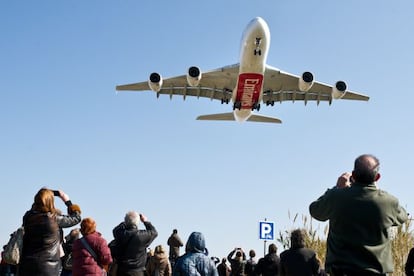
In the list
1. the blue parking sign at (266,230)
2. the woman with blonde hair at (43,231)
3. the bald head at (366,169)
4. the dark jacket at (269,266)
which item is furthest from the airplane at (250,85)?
the bald head at (366,169)

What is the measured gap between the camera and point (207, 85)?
30.6 m

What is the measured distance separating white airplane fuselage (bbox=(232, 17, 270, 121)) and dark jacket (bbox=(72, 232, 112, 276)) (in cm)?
1963

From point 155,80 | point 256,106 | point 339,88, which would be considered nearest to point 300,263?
point 155,80

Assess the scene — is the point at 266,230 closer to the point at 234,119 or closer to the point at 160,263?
the point at 160,263

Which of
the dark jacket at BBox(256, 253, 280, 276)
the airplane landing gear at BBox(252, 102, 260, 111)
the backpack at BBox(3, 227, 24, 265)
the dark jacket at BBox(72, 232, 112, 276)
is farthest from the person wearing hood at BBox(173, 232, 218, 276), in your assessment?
the airplane landing gear at BBox(252, 102, 260, 111)

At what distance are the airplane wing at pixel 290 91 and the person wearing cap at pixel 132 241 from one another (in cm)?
2251

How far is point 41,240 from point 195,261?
1.70 metres

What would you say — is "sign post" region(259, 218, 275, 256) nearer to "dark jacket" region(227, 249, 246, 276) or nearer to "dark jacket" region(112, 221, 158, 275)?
"dark jacket" region(227, 249, 246, 276)

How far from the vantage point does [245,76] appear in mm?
26062

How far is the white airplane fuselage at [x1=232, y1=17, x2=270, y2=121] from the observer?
2508 centimetres

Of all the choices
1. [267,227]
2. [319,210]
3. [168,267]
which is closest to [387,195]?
[319,210]

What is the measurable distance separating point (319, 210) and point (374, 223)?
0.40 meters

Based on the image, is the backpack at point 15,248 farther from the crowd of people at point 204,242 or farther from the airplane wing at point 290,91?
the airplane wing at point 290,91

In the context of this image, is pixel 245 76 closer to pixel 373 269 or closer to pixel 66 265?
pixel 66 265
